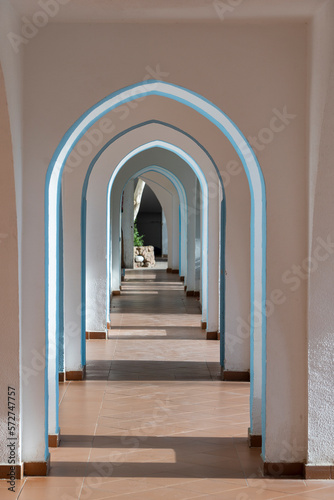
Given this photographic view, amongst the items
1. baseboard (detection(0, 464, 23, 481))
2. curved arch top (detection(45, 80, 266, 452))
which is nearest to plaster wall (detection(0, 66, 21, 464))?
baseboard (detection(0, 464, 23, 481))

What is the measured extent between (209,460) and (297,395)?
3.12 feet

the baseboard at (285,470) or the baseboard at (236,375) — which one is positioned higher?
the baseboard at (236,375)

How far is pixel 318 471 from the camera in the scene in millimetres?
5281

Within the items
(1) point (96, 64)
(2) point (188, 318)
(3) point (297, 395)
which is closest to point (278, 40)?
(1) point (96, 64)

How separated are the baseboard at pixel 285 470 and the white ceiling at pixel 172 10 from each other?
332 centimetres

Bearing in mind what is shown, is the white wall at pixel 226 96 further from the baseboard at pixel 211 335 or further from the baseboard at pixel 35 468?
the baseboard at pixel 211 335

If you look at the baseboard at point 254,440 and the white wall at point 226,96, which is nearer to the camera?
the white wall at point 226,96

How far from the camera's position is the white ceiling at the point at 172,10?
477cm

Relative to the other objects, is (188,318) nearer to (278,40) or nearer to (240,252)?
(240,252)

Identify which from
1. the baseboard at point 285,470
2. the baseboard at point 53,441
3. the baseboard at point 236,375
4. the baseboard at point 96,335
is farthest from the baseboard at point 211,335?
the baseboard at point 285,470

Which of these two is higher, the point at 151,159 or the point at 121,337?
the point at 151,159

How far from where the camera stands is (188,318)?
14.0 metres

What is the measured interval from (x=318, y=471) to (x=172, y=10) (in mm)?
3508

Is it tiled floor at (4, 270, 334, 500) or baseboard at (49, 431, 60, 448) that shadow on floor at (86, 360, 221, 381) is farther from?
baseboard at (49, 431, 60, 448)
